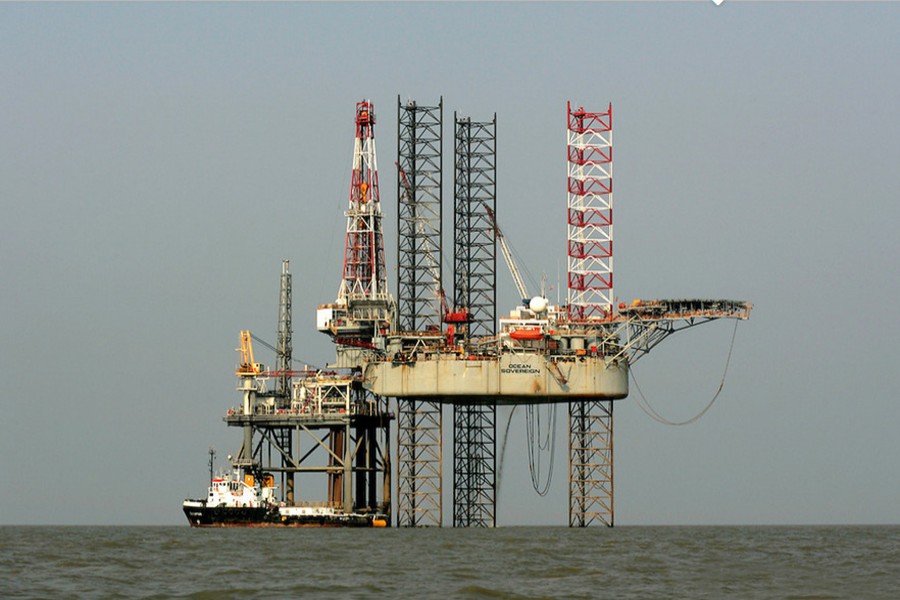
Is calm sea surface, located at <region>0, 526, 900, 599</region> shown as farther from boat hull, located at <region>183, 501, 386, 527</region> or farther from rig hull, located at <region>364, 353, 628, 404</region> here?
boat hull, located at <region>183, 501, 386, 527</region>

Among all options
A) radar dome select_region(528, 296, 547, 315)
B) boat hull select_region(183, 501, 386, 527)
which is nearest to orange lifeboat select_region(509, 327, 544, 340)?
radar dome select_region(528, 296, 547, 315)

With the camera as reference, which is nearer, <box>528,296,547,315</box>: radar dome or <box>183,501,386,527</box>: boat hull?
<box>528,296,547,315</box>: radar dome

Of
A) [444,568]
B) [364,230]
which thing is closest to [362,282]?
[364,230]

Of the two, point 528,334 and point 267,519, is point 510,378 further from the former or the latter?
point 267,519

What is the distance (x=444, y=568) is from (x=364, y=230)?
124 feet

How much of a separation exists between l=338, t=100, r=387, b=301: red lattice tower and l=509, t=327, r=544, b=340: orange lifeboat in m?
8.86

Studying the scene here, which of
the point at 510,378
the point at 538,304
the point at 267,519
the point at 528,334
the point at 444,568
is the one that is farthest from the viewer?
the point at 267,519

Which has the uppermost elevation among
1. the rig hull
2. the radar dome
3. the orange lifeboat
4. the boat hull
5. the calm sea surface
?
the radar dome

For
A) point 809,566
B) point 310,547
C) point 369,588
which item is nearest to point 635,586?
point 369,588

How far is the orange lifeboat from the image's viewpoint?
3059 inches

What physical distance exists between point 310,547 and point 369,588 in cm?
1866

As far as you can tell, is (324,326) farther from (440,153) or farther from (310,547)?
(310,547)

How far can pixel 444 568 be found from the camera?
162 feet

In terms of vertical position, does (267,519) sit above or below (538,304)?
below
